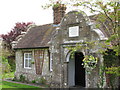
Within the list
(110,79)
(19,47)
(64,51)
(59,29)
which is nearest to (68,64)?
(64,51)

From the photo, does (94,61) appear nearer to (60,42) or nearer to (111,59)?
(111,59)

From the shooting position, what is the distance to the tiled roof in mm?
18539

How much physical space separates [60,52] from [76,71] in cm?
232

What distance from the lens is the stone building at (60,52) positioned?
43.2ft

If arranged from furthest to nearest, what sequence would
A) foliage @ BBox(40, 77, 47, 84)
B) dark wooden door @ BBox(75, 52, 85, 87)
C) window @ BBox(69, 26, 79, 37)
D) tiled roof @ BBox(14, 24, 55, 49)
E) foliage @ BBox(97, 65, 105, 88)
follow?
tiled roof @ BBox(14, 24, 55, 49)
foliage @ BBox(40, 77, 47, 84)
dark wooden door @ BBox(75, 52, 85, 87)
window @ BBox(69, 26, 79, 37)
foliage @ BBox(97, 65, 105, 88)

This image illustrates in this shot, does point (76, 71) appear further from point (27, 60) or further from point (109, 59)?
point (27, 60)

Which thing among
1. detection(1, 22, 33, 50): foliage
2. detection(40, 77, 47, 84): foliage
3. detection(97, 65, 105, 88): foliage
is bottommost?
detection(40, 77, 47, 84): foliage

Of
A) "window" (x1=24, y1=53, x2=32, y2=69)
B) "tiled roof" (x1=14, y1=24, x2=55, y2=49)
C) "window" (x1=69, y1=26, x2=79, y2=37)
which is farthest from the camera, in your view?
"window" (x1=24, y1=53, x2=32, y2=69)

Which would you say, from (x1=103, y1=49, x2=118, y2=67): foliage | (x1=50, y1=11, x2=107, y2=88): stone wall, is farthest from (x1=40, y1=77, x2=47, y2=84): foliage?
(x1=103, y1=49, x2=118, y2=67): foliage

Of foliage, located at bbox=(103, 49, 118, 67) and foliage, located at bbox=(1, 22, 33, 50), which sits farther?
foliage, located at bbox=(1, 22, 33, 50)

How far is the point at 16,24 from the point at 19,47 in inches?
633

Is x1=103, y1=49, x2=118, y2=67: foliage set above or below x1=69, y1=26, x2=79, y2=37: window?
below

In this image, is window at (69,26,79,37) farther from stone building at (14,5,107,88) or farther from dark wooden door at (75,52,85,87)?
dark wooden door at (75,52,85,87)

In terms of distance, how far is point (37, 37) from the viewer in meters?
20.1
